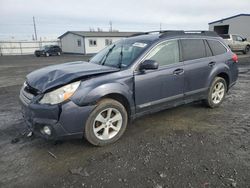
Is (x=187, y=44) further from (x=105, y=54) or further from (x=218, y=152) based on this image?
(x=218, y=152)

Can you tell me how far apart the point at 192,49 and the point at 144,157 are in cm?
268

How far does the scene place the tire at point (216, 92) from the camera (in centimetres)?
535

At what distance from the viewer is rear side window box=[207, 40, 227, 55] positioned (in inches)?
210

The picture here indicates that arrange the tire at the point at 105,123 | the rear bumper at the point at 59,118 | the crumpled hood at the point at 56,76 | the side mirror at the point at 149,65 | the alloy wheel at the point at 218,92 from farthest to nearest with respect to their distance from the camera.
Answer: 1. the alloy wheel at the point at 218,92
2. the side mirror at the point at 149,65
3. the tire at the point at 105,123
4. the crumpled hood at the point at 56,76
5. the rear bumper at the point at 59,118

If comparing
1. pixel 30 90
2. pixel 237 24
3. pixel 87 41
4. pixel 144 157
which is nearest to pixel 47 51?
pixel 87 41

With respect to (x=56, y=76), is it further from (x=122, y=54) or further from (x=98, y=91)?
(x=122, y=54)

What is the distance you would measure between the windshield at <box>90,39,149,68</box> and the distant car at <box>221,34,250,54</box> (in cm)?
2043

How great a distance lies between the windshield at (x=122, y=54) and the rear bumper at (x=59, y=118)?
116 cm

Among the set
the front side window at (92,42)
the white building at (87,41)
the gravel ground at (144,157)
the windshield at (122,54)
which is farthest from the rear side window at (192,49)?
the front side window at (92,42)

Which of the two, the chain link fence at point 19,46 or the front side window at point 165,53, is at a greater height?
the front side window at point 165,53

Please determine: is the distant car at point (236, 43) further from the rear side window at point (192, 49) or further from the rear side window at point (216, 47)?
the rear side window at point (192, 49)

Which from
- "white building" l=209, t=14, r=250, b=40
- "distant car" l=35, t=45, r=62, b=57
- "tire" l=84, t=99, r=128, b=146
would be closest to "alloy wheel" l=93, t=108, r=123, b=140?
"tire" l=84, t=99, r=128, b=146

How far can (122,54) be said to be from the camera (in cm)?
443

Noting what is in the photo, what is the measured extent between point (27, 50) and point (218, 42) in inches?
1894
